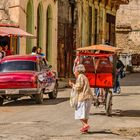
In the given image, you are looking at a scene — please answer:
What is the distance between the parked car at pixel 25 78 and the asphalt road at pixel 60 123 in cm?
42

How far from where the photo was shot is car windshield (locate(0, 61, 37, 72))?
2062 cm

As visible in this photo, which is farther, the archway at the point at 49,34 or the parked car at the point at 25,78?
the archway at the point at 49,34

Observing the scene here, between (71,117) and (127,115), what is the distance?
165cm

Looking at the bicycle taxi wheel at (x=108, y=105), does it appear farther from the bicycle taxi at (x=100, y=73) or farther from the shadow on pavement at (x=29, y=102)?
the shadow on pavement at (x=29, y=102)

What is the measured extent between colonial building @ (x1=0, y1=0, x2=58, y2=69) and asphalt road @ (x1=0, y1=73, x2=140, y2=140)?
11191 mm

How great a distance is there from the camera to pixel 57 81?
23688 millimetres

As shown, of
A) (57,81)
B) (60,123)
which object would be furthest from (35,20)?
(60,123)

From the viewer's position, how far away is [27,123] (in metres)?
14.3

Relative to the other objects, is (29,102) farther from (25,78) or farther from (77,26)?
(77,26)

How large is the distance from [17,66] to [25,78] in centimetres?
115

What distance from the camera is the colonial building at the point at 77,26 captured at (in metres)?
39.3

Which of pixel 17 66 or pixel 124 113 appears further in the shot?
pixel 17 66

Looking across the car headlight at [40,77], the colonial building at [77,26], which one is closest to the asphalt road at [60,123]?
the car headlight at [40,77]

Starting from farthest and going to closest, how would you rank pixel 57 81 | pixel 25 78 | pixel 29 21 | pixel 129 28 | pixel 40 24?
pixel 129 28
pixel 40 24
pixel 29 21
pixel 57 81
pixel 25 78
